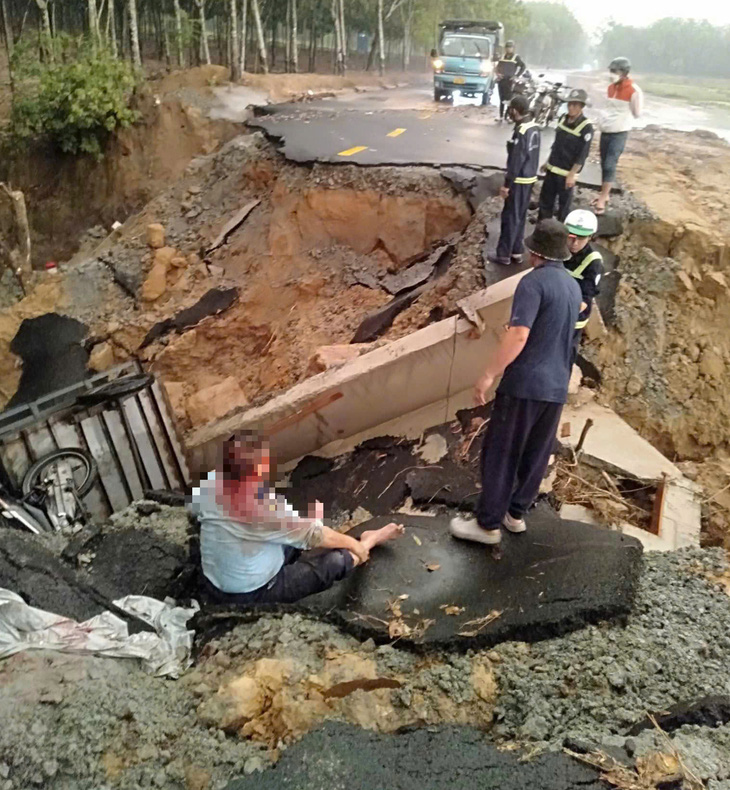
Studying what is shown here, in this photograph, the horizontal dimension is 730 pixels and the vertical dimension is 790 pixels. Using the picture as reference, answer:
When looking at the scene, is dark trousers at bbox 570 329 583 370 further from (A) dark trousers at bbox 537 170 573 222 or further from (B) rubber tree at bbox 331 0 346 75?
(B) rubber tree at bbox 331 0 346 75

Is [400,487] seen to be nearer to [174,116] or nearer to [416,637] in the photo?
[416,637]

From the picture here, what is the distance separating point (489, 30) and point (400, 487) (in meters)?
16.5

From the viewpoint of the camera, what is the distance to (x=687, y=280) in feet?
23.8

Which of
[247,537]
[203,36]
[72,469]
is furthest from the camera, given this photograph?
[203,36]

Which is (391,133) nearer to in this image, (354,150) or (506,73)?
(354,150)

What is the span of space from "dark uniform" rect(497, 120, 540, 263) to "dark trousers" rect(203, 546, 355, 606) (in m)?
4.30

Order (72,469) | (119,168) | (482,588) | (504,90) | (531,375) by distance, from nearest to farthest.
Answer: (531,375), (482,588), (72,469), (119,168), (504,90)

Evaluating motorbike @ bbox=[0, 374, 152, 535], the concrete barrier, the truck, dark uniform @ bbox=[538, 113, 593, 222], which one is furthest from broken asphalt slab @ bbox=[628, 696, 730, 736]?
the truck

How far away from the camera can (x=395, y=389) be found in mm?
6145

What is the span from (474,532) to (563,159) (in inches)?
181

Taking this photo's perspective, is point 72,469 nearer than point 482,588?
No

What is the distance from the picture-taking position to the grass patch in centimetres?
2134

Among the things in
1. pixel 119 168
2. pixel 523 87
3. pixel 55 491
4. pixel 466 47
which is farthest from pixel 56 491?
pixel 466 47

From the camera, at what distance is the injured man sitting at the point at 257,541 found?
3070 mm
